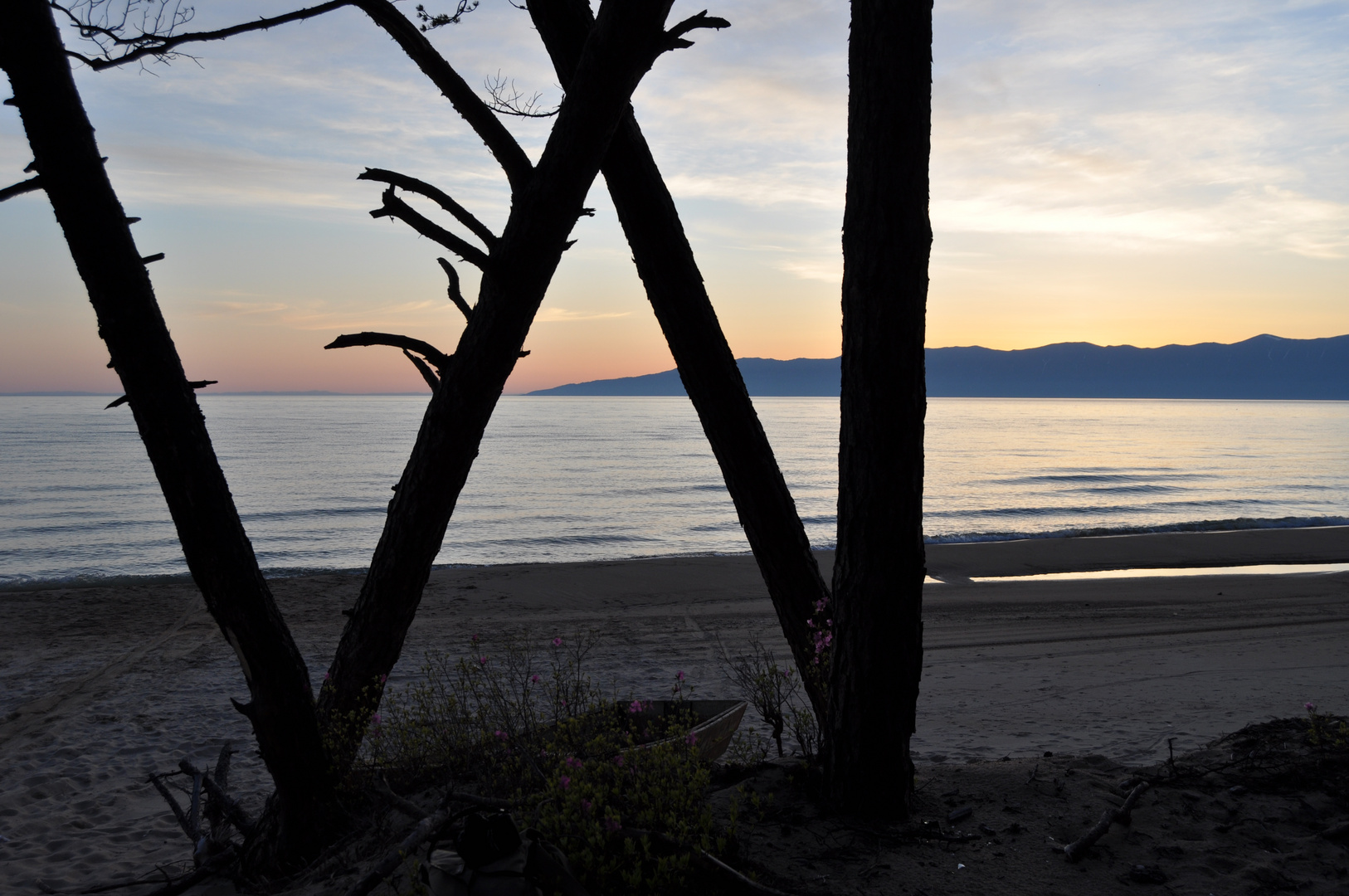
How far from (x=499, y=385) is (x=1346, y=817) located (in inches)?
170

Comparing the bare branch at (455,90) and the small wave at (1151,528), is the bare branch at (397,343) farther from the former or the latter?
the small wave at (1151,528)

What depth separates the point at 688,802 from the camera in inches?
129

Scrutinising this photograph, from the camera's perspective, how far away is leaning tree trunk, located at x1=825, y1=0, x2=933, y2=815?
10.9 feet

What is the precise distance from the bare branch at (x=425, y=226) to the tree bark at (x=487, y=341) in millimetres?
134

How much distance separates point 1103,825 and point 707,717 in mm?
2743

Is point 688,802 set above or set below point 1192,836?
above

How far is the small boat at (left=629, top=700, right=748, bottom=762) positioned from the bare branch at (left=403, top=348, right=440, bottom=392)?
88.8 inches

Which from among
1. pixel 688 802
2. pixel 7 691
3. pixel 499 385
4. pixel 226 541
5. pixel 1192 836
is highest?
pixel 499 385

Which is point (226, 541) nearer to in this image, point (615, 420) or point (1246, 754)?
point (1246, 754)

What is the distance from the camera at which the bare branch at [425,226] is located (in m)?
3.94

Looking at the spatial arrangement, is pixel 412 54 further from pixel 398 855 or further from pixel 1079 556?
pixel 1079 556

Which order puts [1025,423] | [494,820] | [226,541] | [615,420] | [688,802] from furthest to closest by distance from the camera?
[615,420] < [1025,423] < [226,541] < [688,802] < [494,820]

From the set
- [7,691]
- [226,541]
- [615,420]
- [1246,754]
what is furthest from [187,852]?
[615,420]

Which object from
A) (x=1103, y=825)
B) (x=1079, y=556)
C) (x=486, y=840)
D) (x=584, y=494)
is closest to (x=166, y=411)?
(x=486, y=840)
